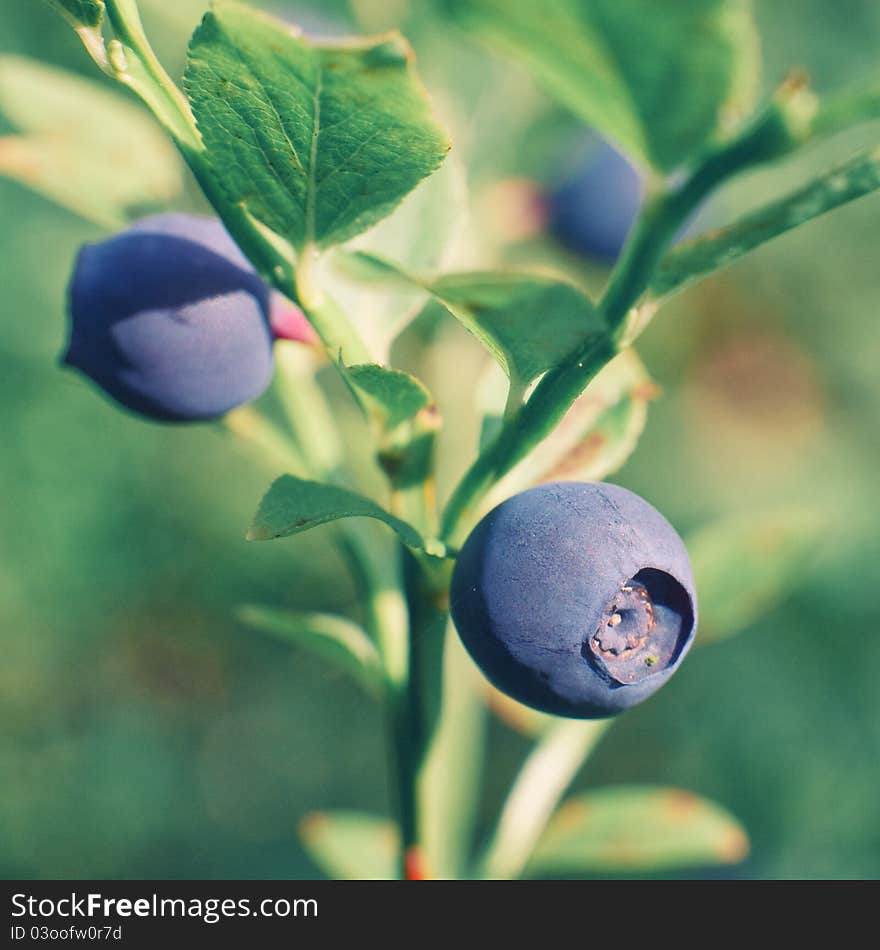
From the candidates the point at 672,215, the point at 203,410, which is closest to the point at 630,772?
the point at 203,410

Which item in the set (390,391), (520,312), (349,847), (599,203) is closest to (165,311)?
(390,391)

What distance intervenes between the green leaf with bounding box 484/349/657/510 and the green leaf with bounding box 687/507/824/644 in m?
0.43

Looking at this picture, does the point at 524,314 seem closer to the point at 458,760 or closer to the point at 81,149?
the point at 81,149

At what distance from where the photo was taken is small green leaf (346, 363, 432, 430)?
2.50 ft

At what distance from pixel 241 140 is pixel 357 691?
107 inches

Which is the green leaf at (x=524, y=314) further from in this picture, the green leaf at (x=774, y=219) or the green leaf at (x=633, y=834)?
the green leaf at (x=633, y=834)

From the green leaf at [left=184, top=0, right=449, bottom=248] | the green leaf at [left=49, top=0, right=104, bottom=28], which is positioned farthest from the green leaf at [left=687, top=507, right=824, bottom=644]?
the green leaf at [left=49, top=0, right=104, bottom=28]

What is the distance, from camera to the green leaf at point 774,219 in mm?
584

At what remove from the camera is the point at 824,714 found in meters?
2.87

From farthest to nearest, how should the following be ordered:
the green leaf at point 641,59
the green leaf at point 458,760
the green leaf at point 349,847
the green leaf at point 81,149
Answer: the green leaf at point 349,847 < the green leaf at point 458,760 < the green leaf at point 81,149 < the green leaf at point 641,59

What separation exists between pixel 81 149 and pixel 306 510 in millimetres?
665

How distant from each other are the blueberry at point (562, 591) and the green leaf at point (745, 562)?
0.66 metres

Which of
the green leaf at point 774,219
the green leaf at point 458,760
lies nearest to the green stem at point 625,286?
the green leaf at point 774,219
